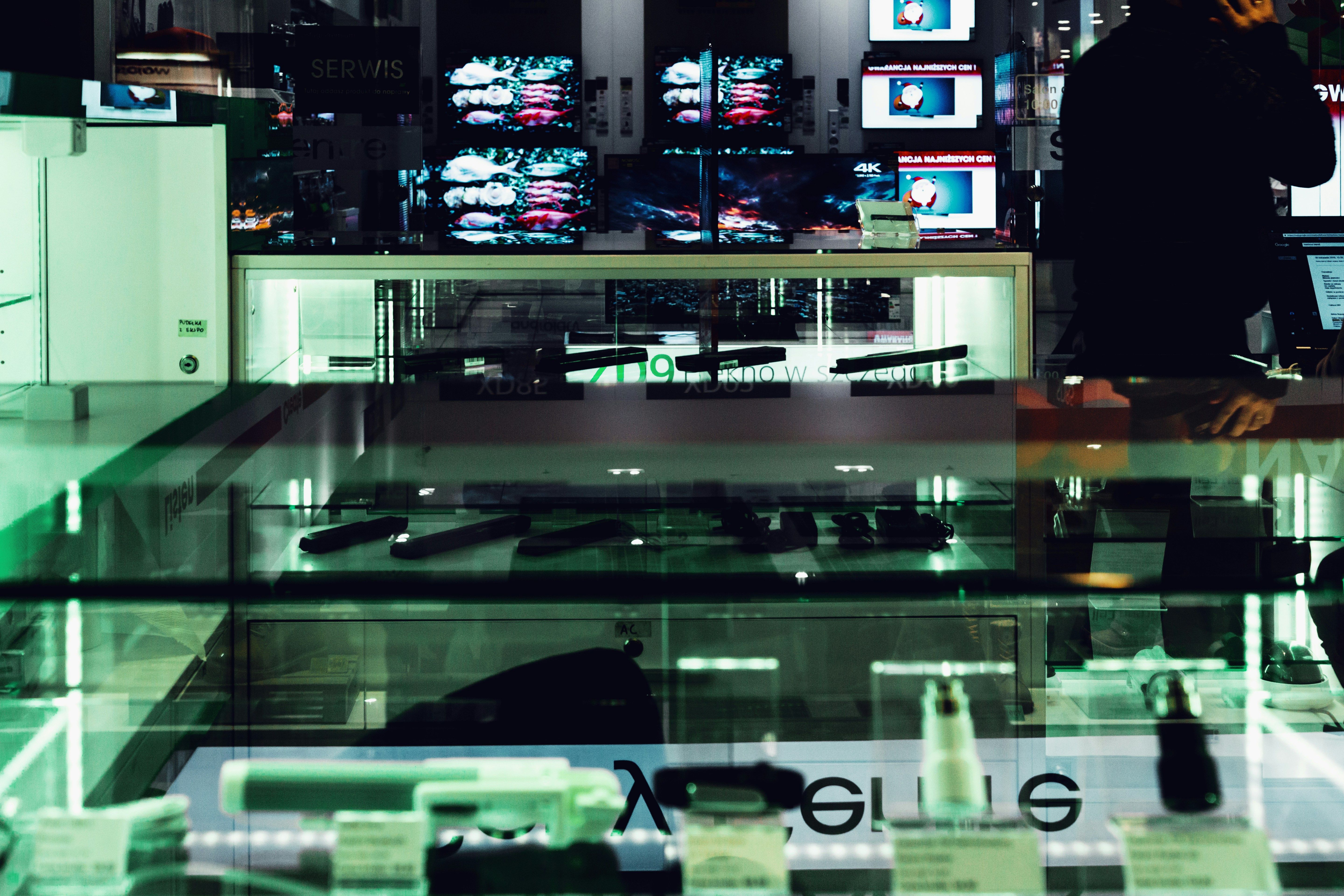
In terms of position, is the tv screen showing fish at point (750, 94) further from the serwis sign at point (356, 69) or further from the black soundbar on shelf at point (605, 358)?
the black soundbar on shelf at point (605, 358)

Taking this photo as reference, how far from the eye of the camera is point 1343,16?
4824 mm

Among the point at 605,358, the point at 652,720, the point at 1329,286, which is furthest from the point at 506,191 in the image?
the point at 652,720

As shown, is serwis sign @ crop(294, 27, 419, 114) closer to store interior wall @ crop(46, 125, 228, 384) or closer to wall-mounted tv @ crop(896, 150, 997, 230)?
store interior wall @ crop(46, 125, 228, 384)

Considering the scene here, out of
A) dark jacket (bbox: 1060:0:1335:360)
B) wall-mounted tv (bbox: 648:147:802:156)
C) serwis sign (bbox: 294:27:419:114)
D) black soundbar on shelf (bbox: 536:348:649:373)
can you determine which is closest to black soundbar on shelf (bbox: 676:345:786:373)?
black soundbar on shelf (bbox: 536:348:649:373)

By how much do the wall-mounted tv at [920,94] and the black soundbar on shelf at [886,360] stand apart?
226 inches

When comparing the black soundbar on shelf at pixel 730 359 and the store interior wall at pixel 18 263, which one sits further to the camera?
the black soundbar on shelf at pixel 730 359

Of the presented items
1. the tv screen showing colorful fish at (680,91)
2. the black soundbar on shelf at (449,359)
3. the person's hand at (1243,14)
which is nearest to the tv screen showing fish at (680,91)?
the tv screen showing colorful fish at (680,91)

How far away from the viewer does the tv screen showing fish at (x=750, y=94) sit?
8648 mm

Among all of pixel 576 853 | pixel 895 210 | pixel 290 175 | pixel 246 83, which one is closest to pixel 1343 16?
pixel 895 210

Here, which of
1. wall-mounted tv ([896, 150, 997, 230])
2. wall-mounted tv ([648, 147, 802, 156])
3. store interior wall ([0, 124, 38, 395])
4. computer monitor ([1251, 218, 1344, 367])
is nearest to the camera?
store interior wall ([0, 124, 38, 395])

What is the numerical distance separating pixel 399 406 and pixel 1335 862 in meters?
1.45

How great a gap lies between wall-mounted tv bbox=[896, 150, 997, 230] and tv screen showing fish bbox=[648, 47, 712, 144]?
1462 millimetres

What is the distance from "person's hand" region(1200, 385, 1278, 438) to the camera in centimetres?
157

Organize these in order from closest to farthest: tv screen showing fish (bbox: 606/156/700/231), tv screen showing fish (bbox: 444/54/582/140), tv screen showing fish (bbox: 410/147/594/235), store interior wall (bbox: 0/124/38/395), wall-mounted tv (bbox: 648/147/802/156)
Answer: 1. store interior wall (bbox: 0/124/38/395)
2. tv screen showing fish (bbox: 606/156/700/231)
3. tv screen showing fish (bbox: 410/147/594/235)
4. tv screen showing fish (bbox: 444/54/582/140)
5. wall-mounted tv (bbox: 648/147/802/156)
